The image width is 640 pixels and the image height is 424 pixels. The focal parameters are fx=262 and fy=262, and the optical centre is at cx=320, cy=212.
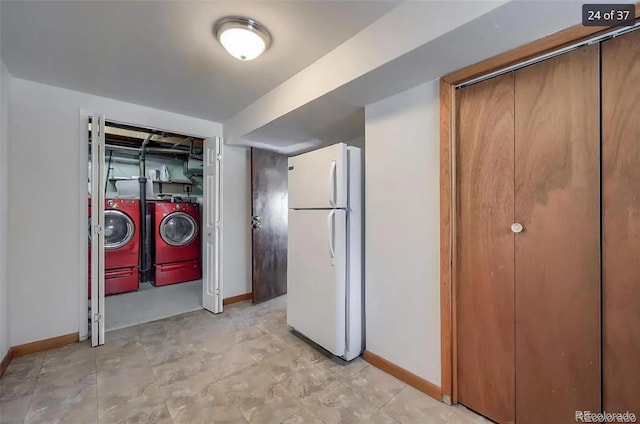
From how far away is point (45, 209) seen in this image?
7.54 ft

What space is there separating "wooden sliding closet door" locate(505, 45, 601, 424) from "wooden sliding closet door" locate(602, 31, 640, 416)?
3 cm

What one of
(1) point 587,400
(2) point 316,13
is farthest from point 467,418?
(2) point 316,13

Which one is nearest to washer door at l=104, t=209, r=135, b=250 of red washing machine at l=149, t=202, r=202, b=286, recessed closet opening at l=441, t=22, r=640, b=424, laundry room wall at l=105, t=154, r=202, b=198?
red washing machine at l=149, t=202, r=202, b=286

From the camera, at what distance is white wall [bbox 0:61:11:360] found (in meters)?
1.95

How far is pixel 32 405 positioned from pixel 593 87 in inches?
137

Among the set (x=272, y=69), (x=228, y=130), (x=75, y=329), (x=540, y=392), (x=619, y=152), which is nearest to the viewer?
(x=619, y=152)

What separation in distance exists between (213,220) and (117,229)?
2.01m

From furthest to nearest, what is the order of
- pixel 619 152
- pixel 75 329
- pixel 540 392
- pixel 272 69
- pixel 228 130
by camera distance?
pixel 228 130
pixel 75 329
pixel 272 69
pixel 540 392
pixel 619 152

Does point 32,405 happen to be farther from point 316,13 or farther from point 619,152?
point 619,152

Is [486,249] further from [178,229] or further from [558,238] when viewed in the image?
[178,229]

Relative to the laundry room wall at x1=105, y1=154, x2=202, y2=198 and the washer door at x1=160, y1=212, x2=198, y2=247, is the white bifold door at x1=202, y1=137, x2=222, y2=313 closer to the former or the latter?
the washer door at x1=160, y1=212, x2=198, y2=247

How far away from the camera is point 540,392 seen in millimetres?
1325

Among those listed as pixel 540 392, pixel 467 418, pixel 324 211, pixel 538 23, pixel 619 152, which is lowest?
pixel 467 418

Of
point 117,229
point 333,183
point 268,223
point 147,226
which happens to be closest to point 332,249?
point 333,183
